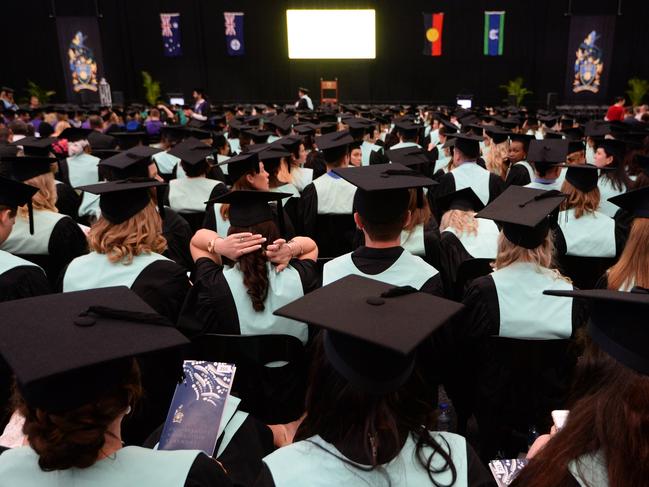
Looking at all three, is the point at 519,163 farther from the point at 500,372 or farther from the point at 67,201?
the point at 67,201

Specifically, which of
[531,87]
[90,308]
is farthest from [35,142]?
[531,87]

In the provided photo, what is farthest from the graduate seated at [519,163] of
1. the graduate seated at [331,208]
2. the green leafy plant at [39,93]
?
the green leafy plant at [39,93]

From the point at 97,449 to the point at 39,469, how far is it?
0.43 feet

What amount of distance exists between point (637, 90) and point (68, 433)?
885 inches

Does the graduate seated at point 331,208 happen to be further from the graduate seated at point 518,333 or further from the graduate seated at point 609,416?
the graduate seated at point 609,416

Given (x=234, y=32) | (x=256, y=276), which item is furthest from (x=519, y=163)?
(x=234, y=32)

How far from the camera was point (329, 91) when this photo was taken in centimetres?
2227

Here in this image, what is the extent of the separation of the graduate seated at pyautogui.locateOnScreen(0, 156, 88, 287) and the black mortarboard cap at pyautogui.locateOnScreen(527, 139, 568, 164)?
12.5 feet

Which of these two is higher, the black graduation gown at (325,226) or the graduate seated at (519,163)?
the graduate seated at (519,163)

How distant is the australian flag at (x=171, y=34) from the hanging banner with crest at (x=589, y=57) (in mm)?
15864

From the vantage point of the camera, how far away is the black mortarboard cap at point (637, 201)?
281 cm

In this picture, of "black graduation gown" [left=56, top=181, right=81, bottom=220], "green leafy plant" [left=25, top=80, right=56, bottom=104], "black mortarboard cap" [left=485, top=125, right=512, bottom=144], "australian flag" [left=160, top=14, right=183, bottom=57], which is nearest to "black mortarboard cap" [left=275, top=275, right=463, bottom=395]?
"black graduation gown" [left=56, top=181, right=81, bottom=220]

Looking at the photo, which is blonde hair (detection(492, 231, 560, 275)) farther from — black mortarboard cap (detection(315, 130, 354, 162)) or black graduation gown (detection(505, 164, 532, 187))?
black graduation gown (detection(505, 164, 532, 187))

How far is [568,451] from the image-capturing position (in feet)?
3.97
